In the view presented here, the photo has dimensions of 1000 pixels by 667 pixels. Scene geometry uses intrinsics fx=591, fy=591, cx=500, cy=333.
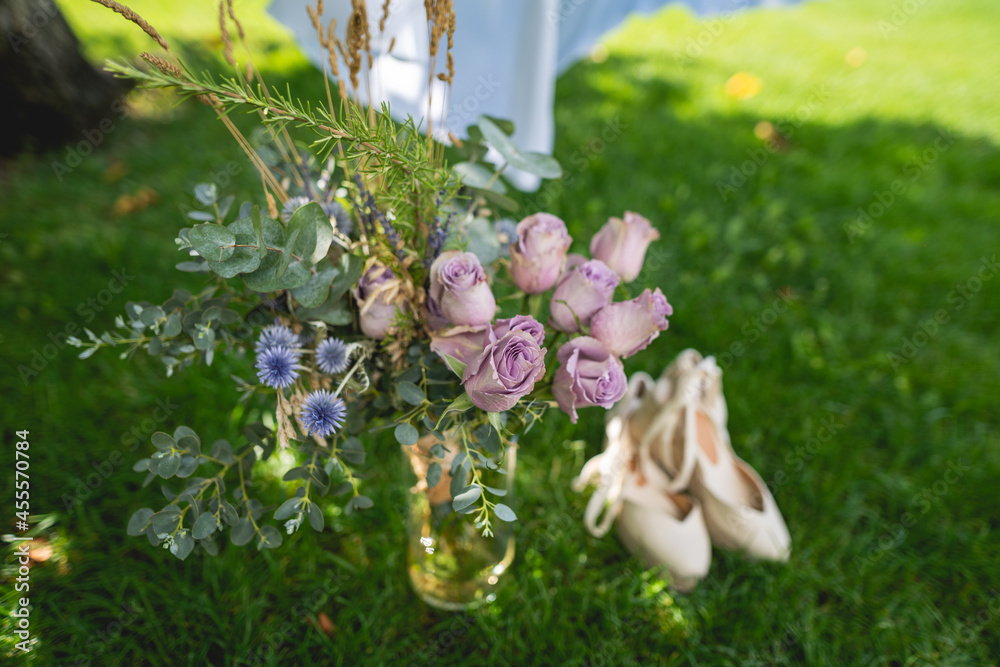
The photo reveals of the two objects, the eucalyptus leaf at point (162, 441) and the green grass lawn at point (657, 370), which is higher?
the eucalyptus leaf at point (162, 441)

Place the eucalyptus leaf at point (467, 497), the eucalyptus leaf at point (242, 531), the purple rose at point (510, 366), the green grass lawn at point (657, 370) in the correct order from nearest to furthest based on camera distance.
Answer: the purple rose at point (510, 366), the eucalyptus leaf at point (467, 497), the eucalyptus leaf at point (242, 531), the green grass lawn at point (657, 370)

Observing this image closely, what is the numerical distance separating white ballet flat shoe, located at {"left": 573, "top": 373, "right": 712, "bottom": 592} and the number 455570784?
123 cm

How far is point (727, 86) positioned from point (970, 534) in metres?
2.55

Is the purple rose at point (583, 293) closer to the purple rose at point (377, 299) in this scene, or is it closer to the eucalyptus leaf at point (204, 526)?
the purple rose at point (377, 299)

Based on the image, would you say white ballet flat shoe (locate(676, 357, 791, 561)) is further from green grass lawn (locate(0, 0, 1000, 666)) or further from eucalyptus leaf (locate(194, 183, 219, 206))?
eucalyptus leaf (locate(194, 183, 219, 206))

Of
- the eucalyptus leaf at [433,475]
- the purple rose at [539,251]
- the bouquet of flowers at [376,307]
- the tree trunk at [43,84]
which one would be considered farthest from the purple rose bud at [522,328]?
the tree trunk at [43,84]

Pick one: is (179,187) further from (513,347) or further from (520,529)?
(513,347)

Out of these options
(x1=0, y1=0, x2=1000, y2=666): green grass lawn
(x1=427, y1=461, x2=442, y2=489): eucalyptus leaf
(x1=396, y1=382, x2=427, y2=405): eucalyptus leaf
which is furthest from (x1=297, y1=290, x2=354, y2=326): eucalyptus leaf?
(x1=0, y1=0, x2=1000, y2=666): green grass lawn

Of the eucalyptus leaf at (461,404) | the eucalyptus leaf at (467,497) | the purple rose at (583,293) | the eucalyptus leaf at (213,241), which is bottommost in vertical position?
the eucalyptus leaf at (467,497)

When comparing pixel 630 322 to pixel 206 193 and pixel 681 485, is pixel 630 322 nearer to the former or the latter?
pixel 206 193

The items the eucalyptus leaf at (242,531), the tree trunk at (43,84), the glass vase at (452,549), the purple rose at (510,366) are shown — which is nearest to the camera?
the purple rose at (510,366)

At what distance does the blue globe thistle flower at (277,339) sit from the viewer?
0.69 metres

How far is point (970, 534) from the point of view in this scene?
1.44 metres

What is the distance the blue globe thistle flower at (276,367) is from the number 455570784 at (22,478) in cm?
99
